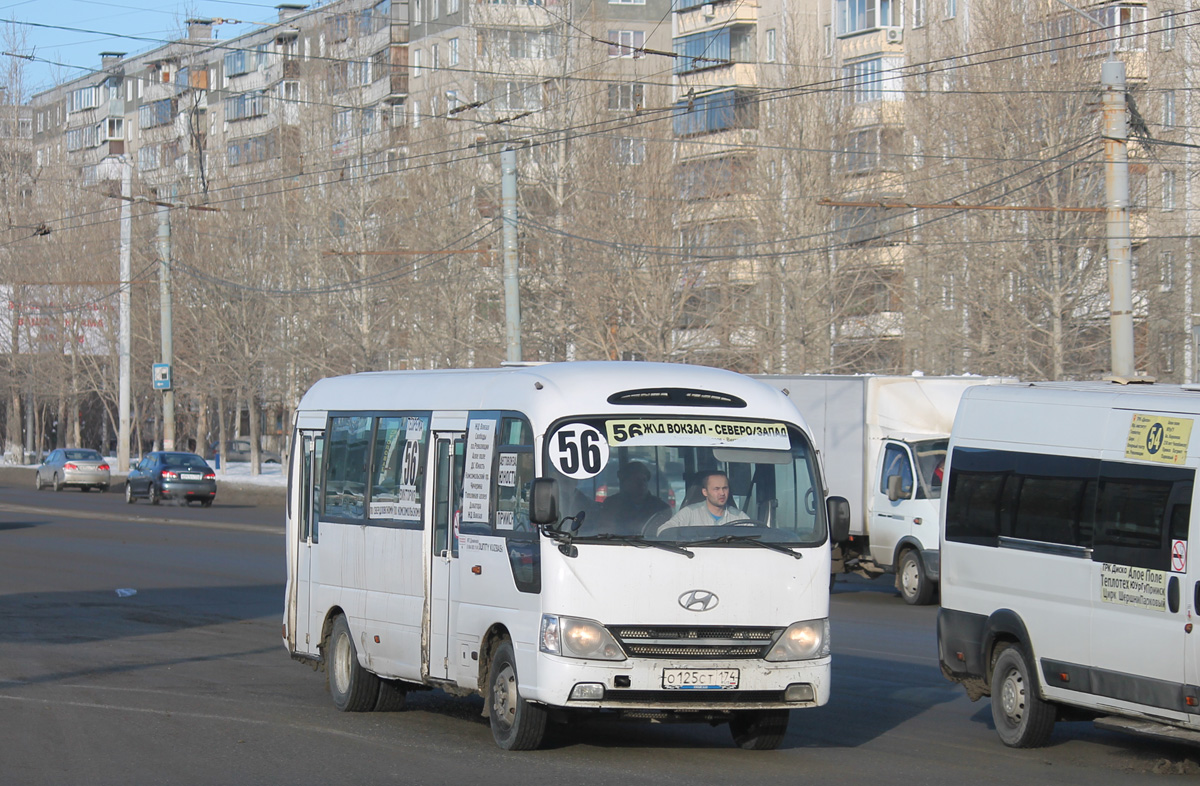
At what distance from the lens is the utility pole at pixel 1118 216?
18500mm

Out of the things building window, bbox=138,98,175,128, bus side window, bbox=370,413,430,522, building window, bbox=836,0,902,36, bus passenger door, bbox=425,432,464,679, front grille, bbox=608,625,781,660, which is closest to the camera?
front grille, bbox=608,625,781,660

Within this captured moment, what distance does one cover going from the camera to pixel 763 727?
9141 mm

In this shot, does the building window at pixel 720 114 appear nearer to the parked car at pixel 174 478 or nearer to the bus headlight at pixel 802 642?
the parked car at pixel 174 478

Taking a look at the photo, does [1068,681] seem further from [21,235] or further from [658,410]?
[21,235]

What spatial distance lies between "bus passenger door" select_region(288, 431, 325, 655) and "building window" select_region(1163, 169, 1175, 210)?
28.4 metres

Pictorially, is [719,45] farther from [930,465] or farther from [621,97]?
[930,465]

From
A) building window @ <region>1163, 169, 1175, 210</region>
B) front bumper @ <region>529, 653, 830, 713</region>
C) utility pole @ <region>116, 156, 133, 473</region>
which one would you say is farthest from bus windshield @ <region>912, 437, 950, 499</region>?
utility pole @ <region>116, 156, 133, 473</region>

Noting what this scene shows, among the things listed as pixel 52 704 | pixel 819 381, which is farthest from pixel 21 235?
pixel 52 704

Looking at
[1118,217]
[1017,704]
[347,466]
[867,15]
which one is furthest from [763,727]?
[867,15]

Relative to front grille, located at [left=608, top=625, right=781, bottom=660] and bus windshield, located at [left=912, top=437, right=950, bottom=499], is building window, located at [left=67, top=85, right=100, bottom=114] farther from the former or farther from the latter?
front grille, located at [left=608, top=625, right=781, bottom=660]

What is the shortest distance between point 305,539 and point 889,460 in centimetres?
1049

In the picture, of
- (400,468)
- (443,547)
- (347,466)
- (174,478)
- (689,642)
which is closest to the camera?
(689,642)

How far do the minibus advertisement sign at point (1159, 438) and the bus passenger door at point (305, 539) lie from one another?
19.7 feet

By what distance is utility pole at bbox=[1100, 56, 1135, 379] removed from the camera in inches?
728
